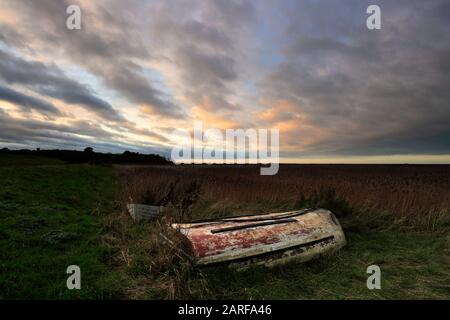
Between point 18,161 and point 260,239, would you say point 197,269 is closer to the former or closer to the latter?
point 260,239

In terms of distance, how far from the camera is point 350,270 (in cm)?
460

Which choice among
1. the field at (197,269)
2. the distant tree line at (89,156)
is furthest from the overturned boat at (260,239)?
the distant tree line at (89,156)

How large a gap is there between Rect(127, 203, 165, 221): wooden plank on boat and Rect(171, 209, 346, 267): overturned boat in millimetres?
2816

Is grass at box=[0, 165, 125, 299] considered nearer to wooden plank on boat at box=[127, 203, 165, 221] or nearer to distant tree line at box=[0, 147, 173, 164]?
wooden plank on boat at box=[127, 203, 165, 221]

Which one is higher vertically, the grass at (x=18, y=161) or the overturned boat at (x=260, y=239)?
the grass at (x=18, y=161)

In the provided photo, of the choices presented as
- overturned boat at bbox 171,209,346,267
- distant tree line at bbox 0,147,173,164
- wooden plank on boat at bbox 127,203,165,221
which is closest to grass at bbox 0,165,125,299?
wooden plank on boat at bbox 127,203,165,221

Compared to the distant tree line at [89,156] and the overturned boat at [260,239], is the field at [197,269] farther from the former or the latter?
the distant tree line at [89,156]

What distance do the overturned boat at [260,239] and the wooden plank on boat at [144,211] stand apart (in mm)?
2816

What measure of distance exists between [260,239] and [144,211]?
162 inches

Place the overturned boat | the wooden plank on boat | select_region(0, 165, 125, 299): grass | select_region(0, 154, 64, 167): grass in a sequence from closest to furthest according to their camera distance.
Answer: select_region(0, 165, 125, 299): grass
the overturned boat
the wooden plank on boat
select_region(0, 154, 64, 167): grass

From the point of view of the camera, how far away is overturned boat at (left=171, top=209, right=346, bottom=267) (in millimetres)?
4129

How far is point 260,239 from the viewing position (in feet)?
14.7

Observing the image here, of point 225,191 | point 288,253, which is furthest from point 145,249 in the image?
point 225,191

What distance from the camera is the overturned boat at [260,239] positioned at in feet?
13.5
